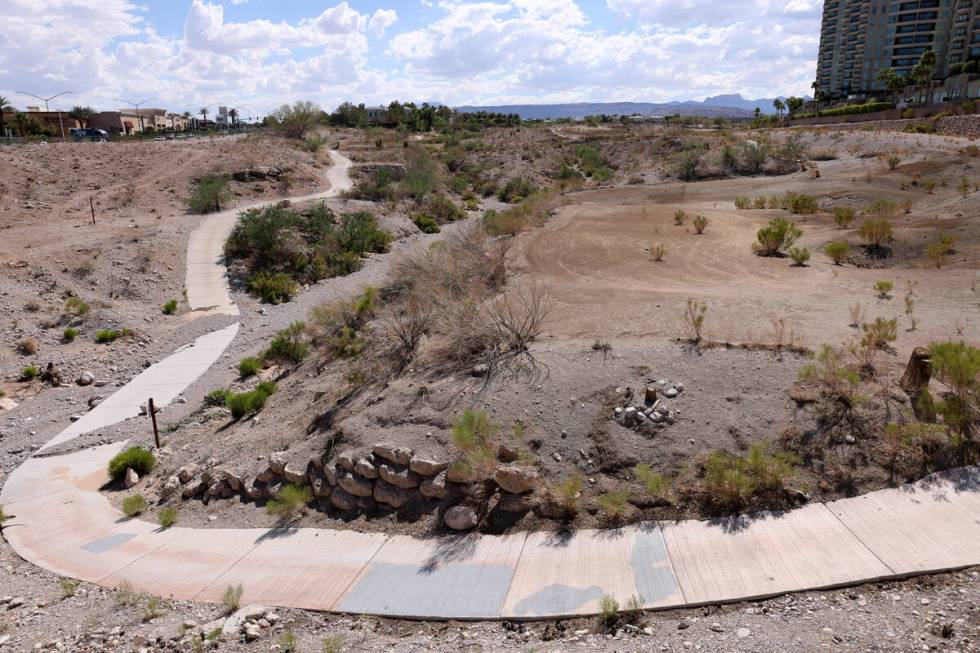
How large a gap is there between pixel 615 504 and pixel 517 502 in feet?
4.06

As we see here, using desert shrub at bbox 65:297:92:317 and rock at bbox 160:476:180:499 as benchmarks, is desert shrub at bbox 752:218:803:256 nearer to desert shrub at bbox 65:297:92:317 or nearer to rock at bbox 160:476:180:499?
rock at bbox 160:476:180:499

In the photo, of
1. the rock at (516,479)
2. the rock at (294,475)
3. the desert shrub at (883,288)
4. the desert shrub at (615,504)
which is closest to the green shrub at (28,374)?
the rock at (294,475)

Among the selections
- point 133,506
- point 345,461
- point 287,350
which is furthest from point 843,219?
point 133,506

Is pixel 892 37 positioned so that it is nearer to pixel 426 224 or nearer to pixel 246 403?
pixel 426 224

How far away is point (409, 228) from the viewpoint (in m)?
35.5

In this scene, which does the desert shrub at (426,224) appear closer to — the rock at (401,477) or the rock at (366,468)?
the rock at (366,468)

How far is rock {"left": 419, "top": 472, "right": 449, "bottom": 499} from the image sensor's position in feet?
29.6

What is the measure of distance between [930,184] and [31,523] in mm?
33879

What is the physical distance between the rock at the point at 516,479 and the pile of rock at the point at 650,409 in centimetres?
167

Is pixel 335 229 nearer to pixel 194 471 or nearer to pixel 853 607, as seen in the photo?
pixel 194 471

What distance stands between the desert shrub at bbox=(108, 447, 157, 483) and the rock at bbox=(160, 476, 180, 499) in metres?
1.01

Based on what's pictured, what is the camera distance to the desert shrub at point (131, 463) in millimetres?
11414

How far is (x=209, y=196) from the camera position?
34.2m

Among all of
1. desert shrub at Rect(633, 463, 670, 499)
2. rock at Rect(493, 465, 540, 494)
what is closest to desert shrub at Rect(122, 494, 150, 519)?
rock at Rect(493, 465, 540, 494)
